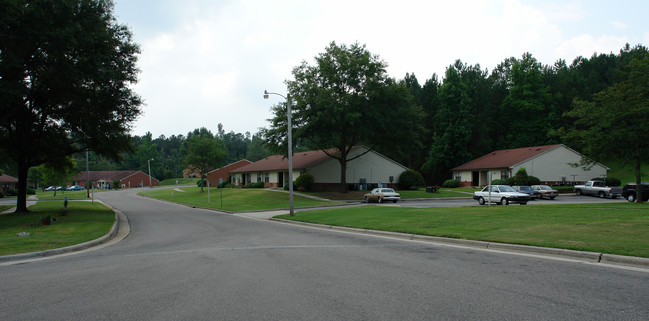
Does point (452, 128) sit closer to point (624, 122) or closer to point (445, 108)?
point (445, 108)

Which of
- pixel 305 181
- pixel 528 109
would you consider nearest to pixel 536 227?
pixel 305 181

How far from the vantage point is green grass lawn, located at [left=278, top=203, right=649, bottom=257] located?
32.3ft

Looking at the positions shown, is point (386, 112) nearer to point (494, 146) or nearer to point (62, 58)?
point (62, 58)

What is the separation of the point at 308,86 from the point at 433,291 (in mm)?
36644

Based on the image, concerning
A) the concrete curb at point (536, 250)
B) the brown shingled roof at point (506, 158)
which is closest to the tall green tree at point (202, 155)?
the brown shingled roof at point (506, 158)

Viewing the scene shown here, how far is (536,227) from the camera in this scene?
42.1ft

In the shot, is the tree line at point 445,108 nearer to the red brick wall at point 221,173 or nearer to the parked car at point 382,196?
the parked car at point 382,196

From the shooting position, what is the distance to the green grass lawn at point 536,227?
32.3 feet

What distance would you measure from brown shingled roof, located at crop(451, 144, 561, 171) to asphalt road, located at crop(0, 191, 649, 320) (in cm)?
4606

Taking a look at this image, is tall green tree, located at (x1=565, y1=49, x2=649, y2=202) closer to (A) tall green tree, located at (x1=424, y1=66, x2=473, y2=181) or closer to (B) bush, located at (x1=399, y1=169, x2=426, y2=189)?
(B) bush, located at (x1=399, y1=169, x2=426, y2=189)

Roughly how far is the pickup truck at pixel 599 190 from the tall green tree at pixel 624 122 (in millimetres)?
11112

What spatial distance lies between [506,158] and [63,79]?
168 feet

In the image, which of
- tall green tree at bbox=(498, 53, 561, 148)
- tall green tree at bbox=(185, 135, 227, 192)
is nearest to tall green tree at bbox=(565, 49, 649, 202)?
tall green tree at bbox=(498, 53, 561, 148)

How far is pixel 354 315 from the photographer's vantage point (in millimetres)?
5090
